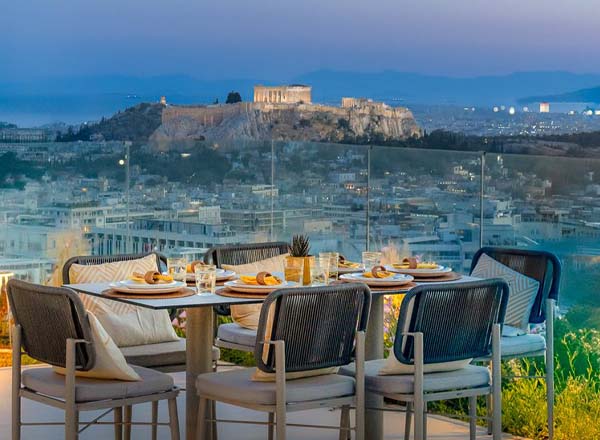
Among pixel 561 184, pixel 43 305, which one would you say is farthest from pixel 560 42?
pixel 43 305

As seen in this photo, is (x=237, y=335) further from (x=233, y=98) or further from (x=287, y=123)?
(x=233, y=98)

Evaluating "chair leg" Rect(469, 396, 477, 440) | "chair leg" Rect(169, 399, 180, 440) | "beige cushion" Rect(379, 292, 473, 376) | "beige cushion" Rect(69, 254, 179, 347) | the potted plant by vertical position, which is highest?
the potted plant

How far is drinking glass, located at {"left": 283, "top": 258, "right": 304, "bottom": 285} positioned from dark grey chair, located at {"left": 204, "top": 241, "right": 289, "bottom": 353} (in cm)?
68

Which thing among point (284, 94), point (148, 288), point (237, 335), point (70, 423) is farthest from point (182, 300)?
point (284, 94)

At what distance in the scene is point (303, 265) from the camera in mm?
4836

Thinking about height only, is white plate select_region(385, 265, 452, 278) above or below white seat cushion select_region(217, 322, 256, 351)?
above

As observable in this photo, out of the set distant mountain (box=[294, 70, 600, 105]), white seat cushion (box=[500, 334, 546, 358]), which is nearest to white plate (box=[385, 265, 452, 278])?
white seat cushion (box=[500, 334, 546, 358])

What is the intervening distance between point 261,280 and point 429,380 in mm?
742

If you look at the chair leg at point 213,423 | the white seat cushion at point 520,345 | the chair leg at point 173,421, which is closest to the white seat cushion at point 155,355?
the chair leg at point 213,423

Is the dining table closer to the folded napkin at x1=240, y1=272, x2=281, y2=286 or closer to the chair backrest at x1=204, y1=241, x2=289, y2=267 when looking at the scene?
the folded napkin at x1=240, y1=272, x2=281, y2=286

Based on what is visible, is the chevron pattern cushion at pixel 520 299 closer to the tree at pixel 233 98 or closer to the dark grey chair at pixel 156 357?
the dark grey chair at pixel 156 357

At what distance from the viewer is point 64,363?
4.25 metres

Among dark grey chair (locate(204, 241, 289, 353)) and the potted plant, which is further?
dark grey chair (locate(204, 241, 289, 353))

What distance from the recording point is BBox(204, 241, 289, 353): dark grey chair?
553 cm
